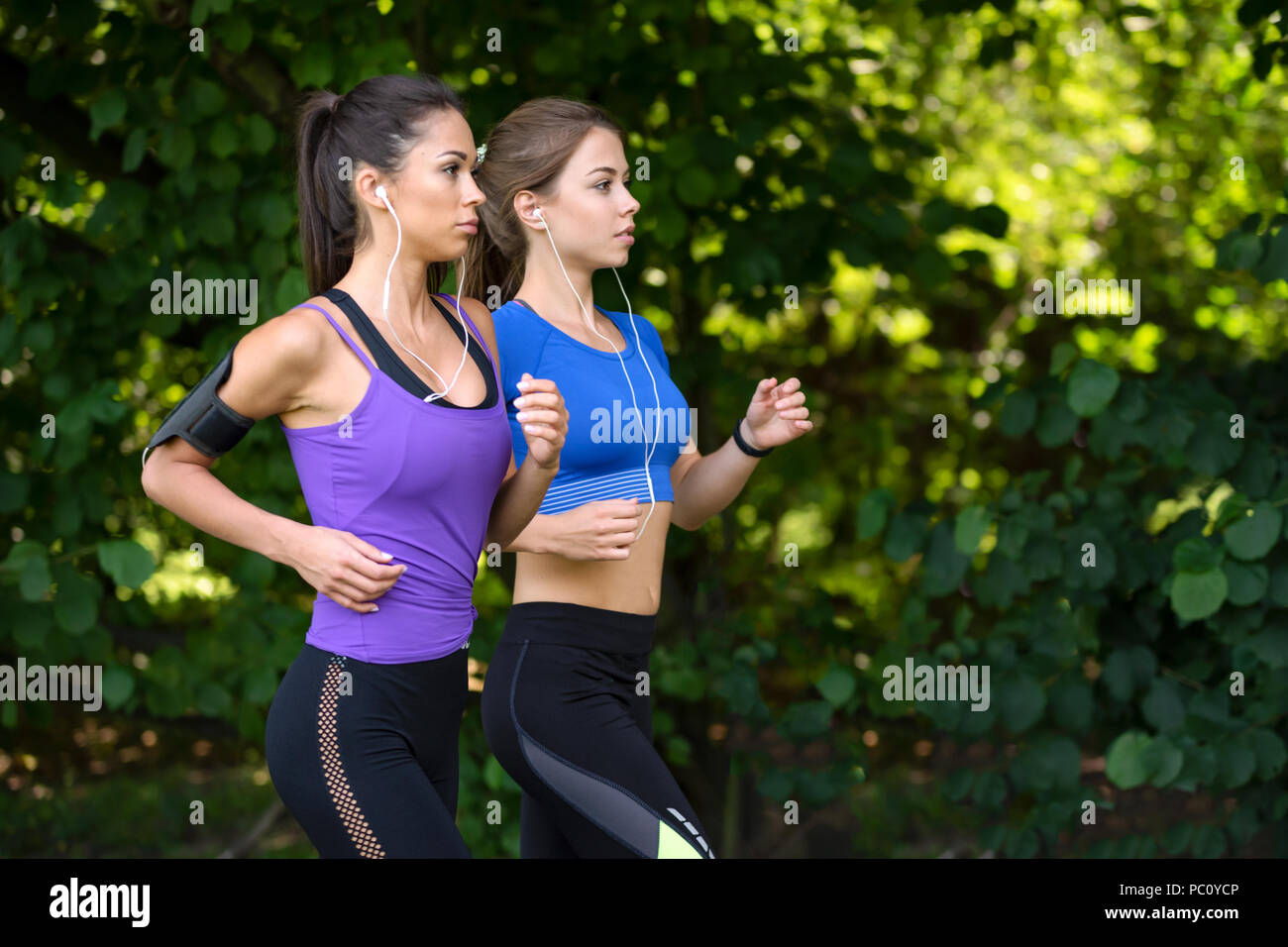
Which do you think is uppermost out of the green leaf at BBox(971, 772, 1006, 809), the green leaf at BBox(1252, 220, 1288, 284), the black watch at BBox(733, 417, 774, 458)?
the green leaf at BBox(1252, 220, 1288, 284)

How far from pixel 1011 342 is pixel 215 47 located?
442cm

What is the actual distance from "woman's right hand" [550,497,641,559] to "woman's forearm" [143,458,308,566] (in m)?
0.52

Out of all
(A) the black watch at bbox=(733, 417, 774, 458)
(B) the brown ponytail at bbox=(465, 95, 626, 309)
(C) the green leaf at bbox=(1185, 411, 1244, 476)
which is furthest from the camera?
(C) the green leaf at bbox=(1185, 411, 1244, 476)

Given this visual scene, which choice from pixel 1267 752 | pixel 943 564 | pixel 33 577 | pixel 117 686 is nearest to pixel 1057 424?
pixel 943 564

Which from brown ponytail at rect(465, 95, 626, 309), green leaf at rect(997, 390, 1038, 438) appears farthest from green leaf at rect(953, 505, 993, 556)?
brown ponytail at rect(465, 95, 626, 309)

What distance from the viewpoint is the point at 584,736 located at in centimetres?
238

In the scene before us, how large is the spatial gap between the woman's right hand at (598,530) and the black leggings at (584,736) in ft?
0.56

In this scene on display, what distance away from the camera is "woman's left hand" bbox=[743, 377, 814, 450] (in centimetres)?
260

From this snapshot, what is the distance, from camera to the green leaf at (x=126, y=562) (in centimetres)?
346

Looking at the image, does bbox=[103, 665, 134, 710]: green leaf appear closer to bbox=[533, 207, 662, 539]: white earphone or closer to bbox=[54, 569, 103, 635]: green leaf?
bbox=[54, 569, 103, 635]: green leaf

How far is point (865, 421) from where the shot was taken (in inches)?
280

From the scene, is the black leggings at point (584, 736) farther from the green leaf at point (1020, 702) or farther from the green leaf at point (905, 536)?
the green leaf at point (1020, 702)

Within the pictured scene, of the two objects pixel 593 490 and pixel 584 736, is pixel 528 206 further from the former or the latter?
pixel 584 736

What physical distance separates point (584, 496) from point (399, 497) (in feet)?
1.73
